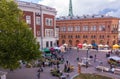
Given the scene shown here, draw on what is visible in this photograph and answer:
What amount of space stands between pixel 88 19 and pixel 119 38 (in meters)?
17.9

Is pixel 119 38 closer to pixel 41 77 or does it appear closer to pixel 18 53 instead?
pixel 41 77

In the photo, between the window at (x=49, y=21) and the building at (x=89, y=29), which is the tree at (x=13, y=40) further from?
the building at (x=89, y=29)

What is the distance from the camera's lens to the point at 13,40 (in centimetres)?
2189

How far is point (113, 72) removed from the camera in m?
32.5

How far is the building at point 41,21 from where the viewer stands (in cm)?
4862

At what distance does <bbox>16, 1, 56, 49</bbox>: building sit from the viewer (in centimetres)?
4862

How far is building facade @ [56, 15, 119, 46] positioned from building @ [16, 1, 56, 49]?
87.4 feet

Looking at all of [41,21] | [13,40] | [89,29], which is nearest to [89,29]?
[89,29]

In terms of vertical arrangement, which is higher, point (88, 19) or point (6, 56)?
point (88, 19)

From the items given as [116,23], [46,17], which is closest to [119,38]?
[116,23]

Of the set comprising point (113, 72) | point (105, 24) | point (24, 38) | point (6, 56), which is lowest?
point (113, 72)

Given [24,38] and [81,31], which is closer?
[24,38]

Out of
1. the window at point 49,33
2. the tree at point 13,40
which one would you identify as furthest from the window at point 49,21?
the tree at point 13,40

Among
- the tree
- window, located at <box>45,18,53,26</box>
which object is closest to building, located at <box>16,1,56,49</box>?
window, located at <box>45,18,53,26</box>
